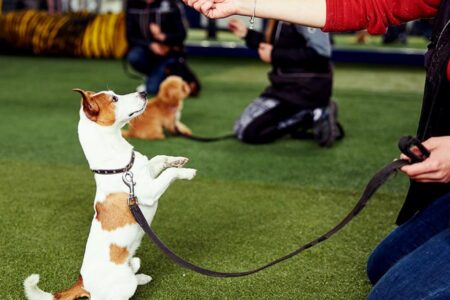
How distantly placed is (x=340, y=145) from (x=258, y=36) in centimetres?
91

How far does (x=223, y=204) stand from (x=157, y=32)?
11.2 feet

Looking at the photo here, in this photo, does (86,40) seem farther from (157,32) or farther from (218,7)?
(218,7)

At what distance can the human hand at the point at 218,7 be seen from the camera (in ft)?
6.21

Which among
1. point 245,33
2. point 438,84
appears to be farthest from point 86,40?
point 438,84

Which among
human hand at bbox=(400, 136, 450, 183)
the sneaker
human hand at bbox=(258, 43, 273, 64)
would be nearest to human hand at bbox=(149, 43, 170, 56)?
human hand at bbox=(258, 43, 273, 64)

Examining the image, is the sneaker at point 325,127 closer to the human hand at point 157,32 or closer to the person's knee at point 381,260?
the person's knee at point 381,260

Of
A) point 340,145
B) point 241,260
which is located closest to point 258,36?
point 340,145

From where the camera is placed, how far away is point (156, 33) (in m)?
5.93

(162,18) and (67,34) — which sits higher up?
(162,18)

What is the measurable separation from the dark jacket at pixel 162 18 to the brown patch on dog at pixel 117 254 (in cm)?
442

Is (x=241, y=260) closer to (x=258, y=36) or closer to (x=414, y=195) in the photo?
(x=414, y=195)

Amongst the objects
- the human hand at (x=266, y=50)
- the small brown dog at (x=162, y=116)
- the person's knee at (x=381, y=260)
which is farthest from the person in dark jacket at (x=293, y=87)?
the person's knee at (x=381, y=260)

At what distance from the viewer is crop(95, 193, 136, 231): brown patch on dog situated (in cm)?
180

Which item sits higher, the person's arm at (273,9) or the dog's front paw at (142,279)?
the person's arm at (273,9)
